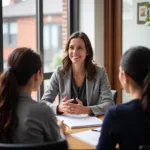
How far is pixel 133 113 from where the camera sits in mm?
1468

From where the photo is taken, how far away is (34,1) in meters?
3.65

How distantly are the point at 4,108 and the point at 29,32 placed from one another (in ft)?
7.32

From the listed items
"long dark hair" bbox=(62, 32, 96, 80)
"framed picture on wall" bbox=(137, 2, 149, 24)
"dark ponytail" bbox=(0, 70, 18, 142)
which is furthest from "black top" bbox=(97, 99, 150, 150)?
"framed picture on wall" bbox=(137, 2, 149, 24)

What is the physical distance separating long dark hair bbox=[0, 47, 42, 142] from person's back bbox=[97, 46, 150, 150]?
0.46 m

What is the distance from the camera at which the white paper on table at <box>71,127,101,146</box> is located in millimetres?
1771

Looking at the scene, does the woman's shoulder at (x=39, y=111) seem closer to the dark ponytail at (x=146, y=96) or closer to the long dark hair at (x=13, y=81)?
the long dark hair at (x=13, y=81)

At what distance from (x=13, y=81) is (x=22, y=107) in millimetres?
145

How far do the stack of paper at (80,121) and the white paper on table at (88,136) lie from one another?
0.15 meters

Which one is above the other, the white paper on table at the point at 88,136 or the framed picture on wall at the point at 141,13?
the framed picture on wall at the point at 141,13

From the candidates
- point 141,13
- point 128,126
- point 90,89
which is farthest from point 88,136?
point 141,13

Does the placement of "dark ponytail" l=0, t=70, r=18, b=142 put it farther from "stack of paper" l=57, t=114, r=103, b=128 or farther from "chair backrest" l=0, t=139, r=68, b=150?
"stack of paper" l=57, t=114, r=103, b=128

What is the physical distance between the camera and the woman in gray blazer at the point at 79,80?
2697 mm

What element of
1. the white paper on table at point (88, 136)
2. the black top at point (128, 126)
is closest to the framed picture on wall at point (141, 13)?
the white paper on table at point (88, 136)

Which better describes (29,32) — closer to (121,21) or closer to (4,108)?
(121,21)
